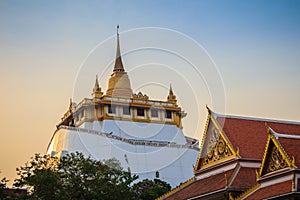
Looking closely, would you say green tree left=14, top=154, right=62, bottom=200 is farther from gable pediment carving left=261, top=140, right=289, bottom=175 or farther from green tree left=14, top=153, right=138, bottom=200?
gable pediment carving left=261, top=140, right=289, bottom=175

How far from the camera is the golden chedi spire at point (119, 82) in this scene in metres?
73.4

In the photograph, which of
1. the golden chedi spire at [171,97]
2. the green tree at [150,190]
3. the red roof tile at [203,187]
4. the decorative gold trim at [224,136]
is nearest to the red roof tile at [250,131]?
the decorative gold trim at [224,136]

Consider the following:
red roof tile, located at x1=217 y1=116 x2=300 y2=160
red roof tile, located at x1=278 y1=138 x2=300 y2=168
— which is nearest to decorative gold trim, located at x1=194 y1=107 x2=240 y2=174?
red roof tile, located at x1=217 y1=116 x2=300 y2=160

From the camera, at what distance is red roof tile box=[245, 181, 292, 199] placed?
21.5 m

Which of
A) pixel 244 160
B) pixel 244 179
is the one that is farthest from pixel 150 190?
pixel 244 179

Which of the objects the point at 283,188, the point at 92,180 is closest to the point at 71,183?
the point at 92,180

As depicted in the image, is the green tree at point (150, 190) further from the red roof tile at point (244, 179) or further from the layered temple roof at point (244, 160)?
the red roof tile at point (244, 179)

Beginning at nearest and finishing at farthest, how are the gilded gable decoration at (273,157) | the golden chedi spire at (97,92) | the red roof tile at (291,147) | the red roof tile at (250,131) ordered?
the red roof tile at (291,147) → the gilded gable decoration at (273,157) → the red roof tile at (250,131) → the golden chedi spire at (97,92)

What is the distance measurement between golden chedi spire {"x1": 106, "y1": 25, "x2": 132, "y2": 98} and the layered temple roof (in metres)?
43.7

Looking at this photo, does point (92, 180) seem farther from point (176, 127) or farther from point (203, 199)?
point (176, 127)

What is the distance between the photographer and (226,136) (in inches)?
1095

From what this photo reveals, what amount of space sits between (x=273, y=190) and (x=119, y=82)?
5364 cm

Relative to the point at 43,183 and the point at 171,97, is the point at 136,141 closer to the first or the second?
the point at 171,97

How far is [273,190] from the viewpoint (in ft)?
73.1
